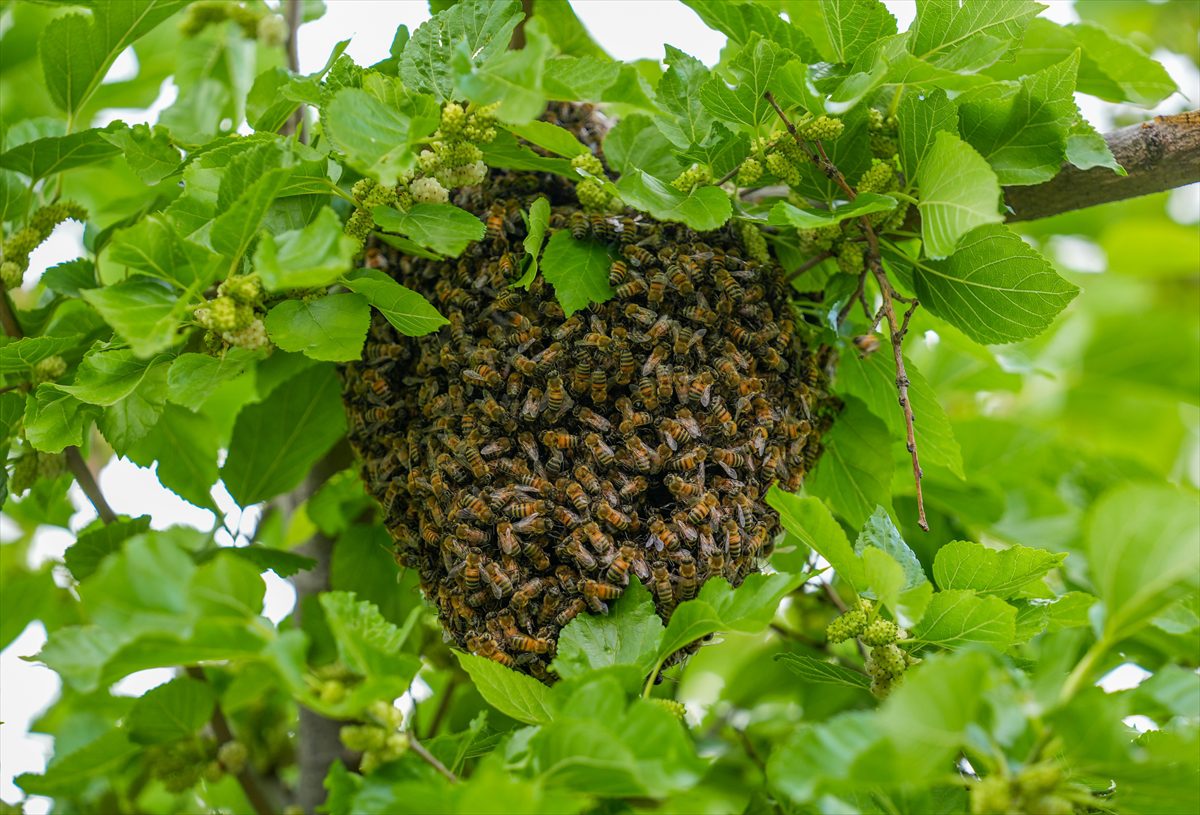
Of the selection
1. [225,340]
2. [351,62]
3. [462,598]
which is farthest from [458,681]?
[351,62]

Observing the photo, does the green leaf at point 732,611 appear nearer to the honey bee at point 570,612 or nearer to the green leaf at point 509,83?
the honey bee at point 570,612

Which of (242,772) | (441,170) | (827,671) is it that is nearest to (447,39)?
(441,170)

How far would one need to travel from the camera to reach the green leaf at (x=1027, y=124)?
118cm

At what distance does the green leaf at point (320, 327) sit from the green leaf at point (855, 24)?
61 cm

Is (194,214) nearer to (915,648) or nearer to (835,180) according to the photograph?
(835,180)

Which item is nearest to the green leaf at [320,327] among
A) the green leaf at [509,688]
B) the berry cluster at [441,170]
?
the berry cluster at [441,170]

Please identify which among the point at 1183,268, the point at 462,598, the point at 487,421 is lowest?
the point at 1183,268

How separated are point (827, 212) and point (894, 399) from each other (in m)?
0.31

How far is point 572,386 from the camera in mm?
1219

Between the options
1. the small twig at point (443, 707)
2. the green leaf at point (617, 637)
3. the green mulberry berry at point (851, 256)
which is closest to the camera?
the green leaf at point (617, 637)

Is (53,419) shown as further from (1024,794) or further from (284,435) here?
(1024,794)

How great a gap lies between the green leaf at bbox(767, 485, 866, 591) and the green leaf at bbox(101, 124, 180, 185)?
78 cm

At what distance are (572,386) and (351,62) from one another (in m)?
0.42

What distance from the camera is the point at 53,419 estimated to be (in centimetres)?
120
